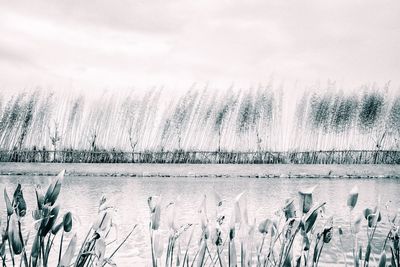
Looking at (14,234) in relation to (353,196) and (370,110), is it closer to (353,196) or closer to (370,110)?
(353,196)

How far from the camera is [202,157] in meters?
25.8

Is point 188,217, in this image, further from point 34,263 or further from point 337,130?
point 337,130

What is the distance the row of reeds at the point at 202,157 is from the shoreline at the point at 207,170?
1.19 ft

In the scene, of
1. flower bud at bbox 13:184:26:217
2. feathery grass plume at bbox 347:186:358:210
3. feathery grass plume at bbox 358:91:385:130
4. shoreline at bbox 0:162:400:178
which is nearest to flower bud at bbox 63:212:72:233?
flower bud at bbox 13:184:26:217

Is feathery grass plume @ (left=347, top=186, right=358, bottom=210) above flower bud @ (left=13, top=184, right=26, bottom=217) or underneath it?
above

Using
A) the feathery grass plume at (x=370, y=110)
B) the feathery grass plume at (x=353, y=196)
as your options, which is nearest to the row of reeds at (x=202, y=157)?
the feathery grass plume at (x=370, y=110)

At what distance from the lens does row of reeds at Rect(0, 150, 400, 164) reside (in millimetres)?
23078

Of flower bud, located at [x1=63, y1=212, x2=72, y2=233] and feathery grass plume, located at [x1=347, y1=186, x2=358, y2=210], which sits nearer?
flower bud, located at [x1=63, y1=212, x2=72, y2=233]

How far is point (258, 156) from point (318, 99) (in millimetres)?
4204

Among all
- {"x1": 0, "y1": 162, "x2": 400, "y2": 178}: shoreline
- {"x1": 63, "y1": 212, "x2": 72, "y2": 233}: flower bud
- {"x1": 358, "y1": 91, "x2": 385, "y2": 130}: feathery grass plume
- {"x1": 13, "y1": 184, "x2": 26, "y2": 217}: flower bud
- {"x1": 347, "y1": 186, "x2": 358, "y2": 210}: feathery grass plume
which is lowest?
{"x1": 0, "y1": 162, "x2": 400, "y2": 178}: shoreline

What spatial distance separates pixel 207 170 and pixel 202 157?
117cm

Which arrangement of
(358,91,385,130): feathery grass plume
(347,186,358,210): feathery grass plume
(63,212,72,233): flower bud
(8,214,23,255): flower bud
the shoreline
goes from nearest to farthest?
(8,214,23,255): flower bud, (63,212,72,233): flower bud, (347,186,358,210): feathery grass plume, (358,91,385,130): feathery grass plume, the shoreline

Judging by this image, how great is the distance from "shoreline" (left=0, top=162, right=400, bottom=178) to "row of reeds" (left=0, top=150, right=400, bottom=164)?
14.3 inches

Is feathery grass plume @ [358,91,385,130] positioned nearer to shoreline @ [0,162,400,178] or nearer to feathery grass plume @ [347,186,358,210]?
shoreline @ [0,162,400,178]
